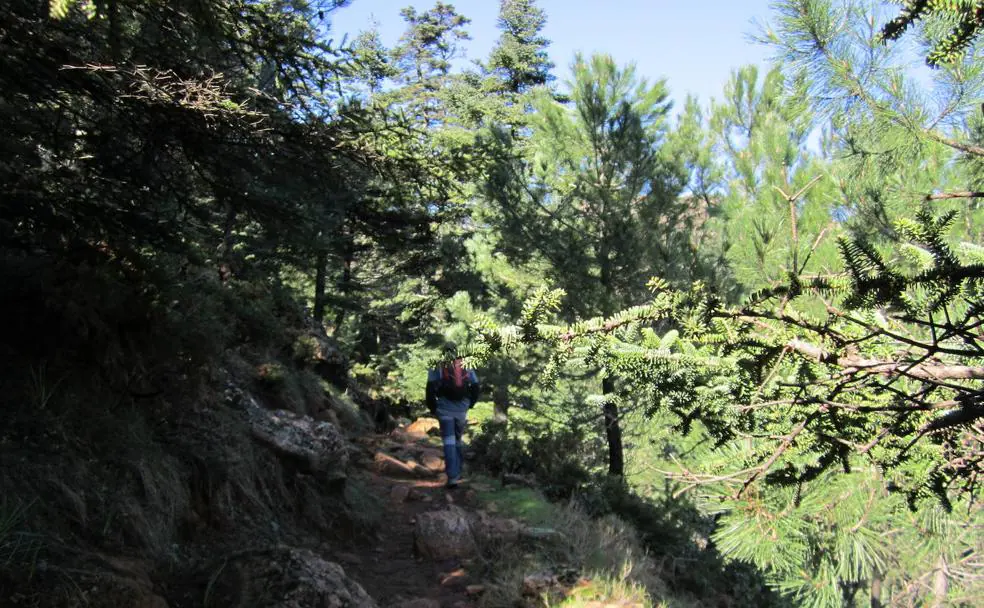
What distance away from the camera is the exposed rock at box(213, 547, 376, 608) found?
3.62 metres

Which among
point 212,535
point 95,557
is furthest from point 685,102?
point 95,557

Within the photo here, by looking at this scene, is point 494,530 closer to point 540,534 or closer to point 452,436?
point 540,534

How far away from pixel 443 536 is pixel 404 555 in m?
0.48

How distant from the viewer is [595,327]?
2.45m

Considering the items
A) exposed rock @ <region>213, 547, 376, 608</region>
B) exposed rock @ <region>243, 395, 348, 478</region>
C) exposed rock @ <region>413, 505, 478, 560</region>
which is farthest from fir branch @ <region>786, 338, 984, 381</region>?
exposed rock @ <region>243, 395, 348, 478</region>

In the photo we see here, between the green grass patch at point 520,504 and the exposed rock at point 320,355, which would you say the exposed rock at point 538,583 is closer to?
the green grass patch at point 520,504

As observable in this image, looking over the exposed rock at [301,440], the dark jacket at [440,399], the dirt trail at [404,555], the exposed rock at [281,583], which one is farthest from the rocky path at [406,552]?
the dark jacket at [440,399]

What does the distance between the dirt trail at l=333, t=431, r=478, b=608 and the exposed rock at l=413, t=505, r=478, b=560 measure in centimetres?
10

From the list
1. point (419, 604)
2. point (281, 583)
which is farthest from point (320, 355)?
point (281, 583)

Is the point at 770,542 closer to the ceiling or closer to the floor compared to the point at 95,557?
closer to the ceiling

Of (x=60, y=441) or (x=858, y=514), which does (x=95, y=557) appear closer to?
(x=60, y=441)

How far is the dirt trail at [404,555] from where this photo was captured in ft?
17.7

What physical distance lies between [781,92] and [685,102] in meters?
6.11

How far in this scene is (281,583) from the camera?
3760mm
